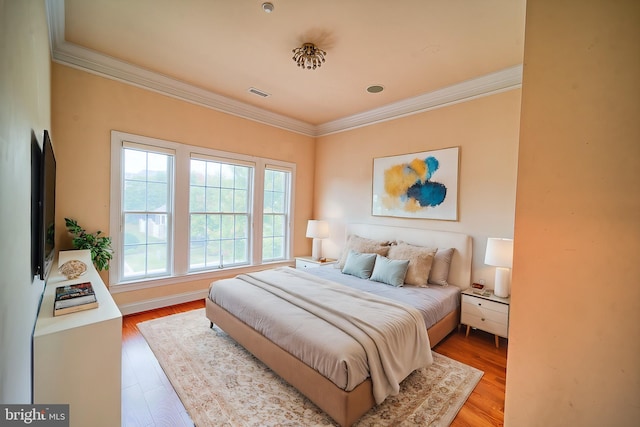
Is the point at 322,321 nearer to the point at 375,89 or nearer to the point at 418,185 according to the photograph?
the point at 418,185

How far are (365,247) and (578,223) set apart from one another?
2902 millimetres

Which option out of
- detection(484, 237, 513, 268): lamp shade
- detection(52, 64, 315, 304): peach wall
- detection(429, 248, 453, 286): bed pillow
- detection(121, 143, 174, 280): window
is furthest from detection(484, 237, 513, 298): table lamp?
detection(121, 143, 174, 280): window

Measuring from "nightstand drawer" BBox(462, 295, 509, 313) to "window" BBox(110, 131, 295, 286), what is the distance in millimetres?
3094

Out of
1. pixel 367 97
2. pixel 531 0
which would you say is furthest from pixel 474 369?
pixel 367 97

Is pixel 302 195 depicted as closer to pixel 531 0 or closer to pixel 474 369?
pixel 474 369

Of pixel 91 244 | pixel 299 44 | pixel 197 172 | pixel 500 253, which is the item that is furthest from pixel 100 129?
pixel 500 253

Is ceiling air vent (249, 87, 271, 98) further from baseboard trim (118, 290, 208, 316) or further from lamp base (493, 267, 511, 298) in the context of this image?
lamp base (493, 267, 511, 298)

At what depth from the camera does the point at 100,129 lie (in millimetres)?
3062

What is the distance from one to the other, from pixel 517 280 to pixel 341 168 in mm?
3941

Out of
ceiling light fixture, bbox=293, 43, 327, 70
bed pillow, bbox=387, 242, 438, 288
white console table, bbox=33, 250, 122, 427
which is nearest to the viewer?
white console table, bbox=33, 250, 122, 427

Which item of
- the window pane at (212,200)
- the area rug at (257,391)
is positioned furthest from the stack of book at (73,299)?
the window pane at (212,200)

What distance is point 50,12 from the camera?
2188mm

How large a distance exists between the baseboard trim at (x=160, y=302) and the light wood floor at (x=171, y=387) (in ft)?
0.93

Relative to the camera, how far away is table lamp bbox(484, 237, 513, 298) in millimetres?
2727
